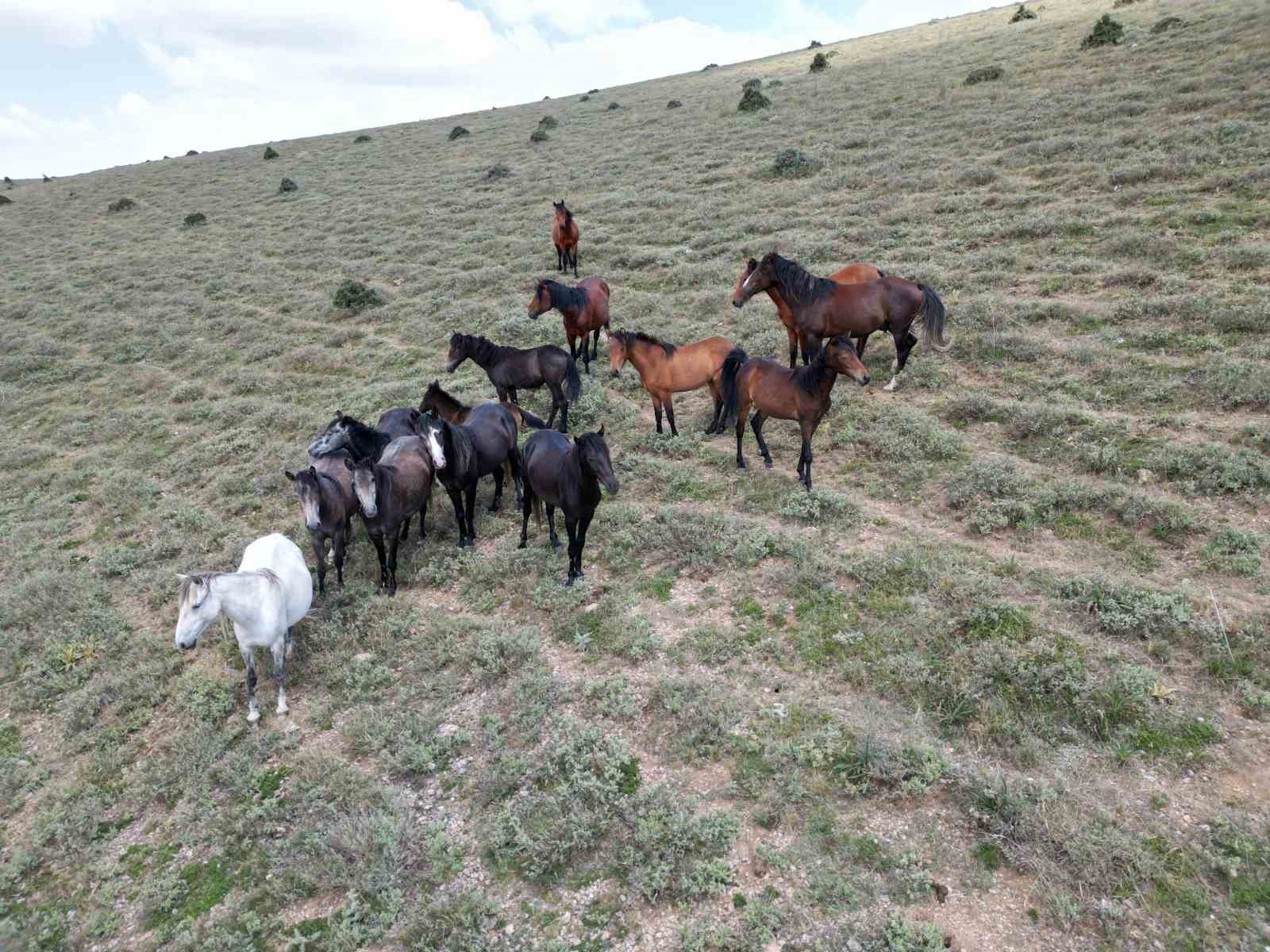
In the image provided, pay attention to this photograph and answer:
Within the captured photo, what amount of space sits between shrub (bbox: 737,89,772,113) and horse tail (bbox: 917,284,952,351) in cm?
2780

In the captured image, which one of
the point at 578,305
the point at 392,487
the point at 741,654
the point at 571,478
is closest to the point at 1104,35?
the point at 578,305

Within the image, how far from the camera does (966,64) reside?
30547mm

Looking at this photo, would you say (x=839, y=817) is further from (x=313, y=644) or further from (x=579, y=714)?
(x=313, y=644)

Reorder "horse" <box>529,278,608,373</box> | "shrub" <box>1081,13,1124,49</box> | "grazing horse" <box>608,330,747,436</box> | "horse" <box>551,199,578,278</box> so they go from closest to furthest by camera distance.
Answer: "grazing horse" <box>608,330,747,436</box>
"horse" <box>529,278,608,373</box>
"horse" <box>551,199,578,278</box>
"shrub" <box>1081,13,1124,49</box>

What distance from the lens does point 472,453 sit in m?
8.00

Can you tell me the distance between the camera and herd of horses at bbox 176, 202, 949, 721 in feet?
20.4

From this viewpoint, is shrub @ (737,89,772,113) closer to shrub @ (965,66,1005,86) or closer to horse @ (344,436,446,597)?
shrub @ (965,66,1005,86)

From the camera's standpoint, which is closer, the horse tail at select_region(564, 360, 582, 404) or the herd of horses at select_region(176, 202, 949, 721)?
the herd of horses at select_region(176, 202, 949, 721)

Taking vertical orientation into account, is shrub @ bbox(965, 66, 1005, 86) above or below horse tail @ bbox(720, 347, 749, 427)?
above

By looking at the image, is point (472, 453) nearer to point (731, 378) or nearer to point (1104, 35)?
point (731, 378)

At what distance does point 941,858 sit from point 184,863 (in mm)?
5390

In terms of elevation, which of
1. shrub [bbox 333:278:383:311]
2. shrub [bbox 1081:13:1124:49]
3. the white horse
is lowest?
the white horse

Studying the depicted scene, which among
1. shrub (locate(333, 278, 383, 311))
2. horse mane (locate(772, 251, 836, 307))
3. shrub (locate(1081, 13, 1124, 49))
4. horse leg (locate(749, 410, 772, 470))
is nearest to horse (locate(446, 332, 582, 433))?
horse leg (locate(749, 410, 772, 470))

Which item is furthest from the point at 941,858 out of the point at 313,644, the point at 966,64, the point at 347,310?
the point at 966,64
